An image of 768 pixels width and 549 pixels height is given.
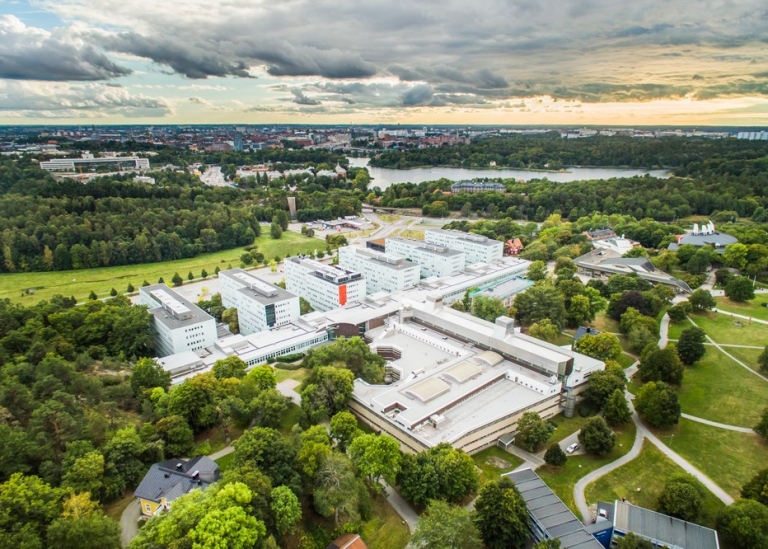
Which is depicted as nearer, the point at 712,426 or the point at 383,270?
the point at 712,426

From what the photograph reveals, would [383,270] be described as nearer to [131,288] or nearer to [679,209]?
[131,288]

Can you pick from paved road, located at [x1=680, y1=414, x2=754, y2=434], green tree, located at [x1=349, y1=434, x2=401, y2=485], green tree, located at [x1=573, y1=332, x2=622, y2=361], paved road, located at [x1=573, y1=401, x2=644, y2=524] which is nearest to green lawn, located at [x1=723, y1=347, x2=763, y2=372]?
paved road, located at [x1=680, y1=414, x2=754, y2=434]

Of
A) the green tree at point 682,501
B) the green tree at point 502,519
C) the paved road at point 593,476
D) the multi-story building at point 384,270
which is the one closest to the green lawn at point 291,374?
the multi-story building at point 384,270

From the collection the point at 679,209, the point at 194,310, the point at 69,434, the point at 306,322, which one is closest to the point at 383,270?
the point at 306,322

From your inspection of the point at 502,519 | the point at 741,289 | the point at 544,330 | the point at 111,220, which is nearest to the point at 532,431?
the point at 502,519

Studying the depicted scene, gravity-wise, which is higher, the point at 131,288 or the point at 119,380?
the point at 119,380

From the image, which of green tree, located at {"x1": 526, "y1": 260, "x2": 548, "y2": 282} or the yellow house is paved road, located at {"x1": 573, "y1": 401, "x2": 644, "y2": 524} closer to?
the yellow house
